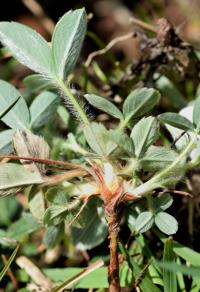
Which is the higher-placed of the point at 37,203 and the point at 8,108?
the point at 8,108

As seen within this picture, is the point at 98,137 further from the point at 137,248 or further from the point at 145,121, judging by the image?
the point at 137,248

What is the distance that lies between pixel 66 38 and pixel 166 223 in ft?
1.21

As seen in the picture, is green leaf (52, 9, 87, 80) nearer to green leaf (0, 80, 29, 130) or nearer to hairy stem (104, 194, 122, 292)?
green leaf (0, 80, 29, 130)

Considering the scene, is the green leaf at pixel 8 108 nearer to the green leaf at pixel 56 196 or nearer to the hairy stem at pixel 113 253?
the green leaf at pixel 56 196

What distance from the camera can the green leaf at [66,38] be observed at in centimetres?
96

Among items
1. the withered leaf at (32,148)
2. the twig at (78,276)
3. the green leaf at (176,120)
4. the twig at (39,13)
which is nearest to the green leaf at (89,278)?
the twig at (78,276)

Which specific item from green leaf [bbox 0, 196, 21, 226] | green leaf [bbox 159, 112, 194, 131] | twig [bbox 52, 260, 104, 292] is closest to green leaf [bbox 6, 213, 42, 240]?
green leaf [bbox 0, 196, 21, 226]

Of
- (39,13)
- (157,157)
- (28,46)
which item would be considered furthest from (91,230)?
(39,13)

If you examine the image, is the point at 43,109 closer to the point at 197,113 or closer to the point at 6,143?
the point at 6,143

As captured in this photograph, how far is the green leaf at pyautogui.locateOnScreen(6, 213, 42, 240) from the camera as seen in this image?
1188 mm

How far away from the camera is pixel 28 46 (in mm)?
985

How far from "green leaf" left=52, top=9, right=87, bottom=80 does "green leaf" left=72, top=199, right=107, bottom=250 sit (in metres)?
0.30

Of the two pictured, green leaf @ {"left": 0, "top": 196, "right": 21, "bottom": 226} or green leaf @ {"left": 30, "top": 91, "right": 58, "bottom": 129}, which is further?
green leaf @ {"left": 0, "top": 196, "right": 21, "bottom": 226}

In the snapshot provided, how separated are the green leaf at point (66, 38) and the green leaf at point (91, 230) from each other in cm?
30
